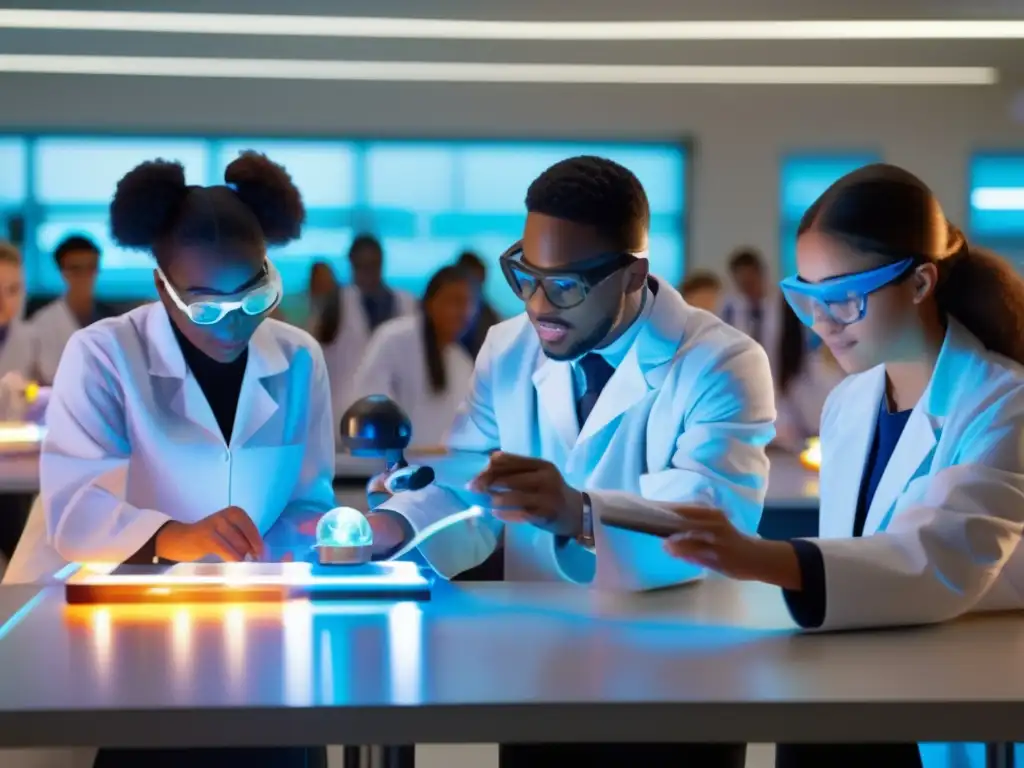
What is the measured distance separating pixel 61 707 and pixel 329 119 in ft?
28.1

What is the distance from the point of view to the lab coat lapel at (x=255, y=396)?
2.52 meters

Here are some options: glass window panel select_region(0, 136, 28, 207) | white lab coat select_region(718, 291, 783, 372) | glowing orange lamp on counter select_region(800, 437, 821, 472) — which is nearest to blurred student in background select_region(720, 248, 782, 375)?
white lab coat select_region(718, 291, 783, 372)

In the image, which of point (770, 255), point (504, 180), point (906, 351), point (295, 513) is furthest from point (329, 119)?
point (906, 351)

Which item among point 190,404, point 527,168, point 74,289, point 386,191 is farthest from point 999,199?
point 190,404

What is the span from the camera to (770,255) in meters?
9.80

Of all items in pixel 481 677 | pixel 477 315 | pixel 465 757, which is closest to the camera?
pixel 481 677

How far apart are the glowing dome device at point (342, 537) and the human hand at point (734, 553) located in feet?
1.95

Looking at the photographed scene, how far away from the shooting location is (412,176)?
976cm

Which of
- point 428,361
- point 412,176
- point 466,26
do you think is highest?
point 466,26

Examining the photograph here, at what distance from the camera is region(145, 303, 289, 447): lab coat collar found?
8.13ft

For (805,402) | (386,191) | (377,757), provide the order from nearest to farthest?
(377,757), (805,402), (386,191)

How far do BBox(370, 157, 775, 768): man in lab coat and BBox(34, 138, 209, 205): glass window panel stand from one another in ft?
24.8

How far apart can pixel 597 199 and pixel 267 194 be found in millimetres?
723

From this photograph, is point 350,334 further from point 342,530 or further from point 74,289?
point 342,530
